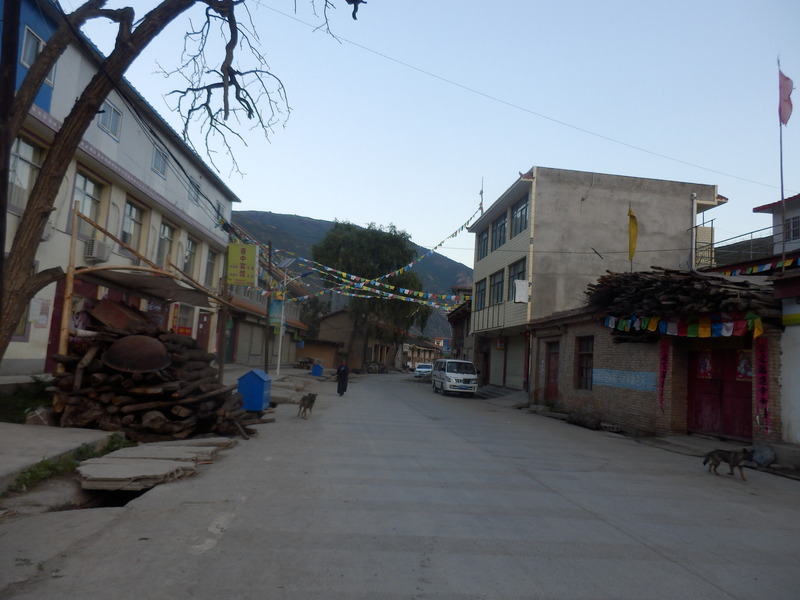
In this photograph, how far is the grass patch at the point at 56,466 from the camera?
6.79 meters

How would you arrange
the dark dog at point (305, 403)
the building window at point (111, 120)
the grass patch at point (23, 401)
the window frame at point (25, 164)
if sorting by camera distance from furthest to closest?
the building window at point (111, 120), the dark dog at point (305, 403), the window frame at point (25, 164), the grass patch at point (23, 401)

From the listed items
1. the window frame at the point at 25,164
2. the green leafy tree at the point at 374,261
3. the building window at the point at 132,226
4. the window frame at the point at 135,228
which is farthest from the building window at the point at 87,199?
the green leafy tree at the point at 374,261

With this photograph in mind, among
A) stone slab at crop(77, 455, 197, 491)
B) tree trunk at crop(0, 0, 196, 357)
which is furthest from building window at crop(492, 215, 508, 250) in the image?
stone slab at crop(77, 455, 197, 491)

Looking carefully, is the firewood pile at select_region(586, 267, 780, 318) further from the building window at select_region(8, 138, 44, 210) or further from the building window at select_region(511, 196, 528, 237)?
the building window at select_region(8, 138, 44, 210)

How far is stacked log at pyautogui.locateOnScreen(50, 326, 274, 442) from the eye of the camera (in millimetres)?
10344

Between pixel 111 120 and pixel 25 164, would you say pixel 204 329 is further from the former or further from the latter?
pixel 25 164

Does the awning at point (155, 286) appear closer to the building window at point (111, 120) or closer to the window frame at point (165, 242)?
the building window at point (111, 120)

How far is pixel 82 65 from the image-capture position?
17719 millimetres

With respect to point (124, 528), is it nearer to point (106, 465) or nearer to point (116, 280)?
point (106, 465)

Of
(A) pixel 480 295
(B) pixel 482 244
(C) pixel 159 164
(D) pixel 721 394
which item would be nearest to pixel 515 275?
(A) pixel 480 295

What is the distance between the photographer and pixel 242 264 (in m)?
26.2

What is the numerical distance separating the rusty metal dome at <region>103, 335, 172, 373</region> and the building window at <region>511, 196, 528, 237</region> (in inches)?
836

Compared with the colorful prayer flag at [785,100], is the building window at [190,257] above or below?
below

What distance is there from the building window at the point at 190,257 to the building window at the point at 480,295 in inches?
658
